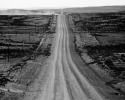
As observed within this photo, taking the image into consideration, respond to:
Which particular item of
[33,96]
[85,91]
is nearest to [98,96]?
[85,91]

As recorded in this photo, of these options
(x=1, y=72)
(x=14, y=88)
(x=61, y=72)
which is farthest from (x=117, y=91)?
(x=1, y=72)

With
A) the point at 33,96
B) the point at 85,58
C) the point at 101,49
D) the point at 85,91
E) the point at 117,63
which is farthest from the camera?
the point at 101,49

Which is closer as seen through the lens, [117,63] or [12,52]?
[117,63]

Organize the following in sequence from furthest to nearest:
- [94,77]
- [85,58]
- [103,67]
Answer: [85,58]
[103,67]
[94,77]

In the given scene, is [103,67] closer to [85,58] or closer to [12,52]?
[85,58]

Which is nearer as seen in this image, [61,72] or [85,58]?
[61,72]

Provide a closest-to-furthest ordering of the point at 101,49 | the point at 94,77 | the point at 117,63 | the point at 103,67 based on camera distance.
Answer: the point at 94,77 → the point at 103,67 → the point at 117,63 → the point at 101,49

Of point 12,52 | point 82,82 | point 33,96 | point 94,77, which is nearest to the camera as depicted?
point 33,96

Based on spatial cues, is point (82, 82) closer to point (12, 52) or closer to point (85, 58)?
point (85, 58)
